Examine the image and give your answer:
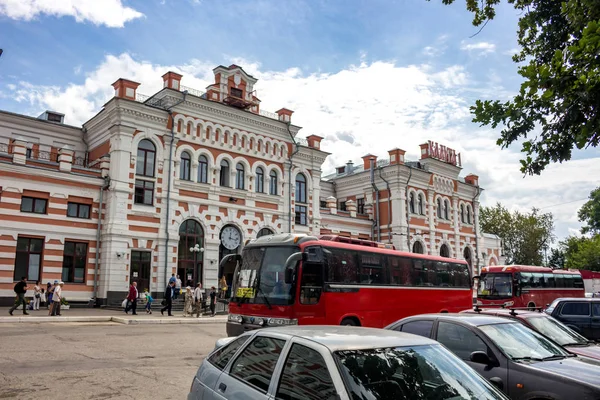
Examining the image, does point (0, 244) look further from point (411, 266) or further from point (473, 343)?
point (473, 343)

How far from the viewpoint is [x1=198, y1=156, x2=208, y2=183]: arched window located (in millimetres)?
32094

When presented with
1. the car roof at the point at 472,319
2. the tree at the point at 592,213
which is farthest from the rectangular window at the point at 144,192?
the tree at the point at 592,213

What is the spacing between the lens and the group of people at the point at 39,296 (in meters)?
21.3

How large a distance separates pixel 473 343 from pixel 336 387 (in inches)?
158

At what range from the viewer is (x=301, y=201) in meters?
37.7

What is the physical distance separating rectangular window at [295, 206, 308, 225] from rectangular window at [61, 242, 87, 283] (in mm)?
15982

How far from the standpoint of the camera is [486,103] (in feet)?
28.7

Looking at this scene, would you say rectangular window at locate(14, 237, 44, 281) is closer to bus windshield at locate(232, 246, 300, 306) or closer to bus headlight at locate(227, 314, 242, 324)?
bus windshield at locate(232, 246, 300, 306)

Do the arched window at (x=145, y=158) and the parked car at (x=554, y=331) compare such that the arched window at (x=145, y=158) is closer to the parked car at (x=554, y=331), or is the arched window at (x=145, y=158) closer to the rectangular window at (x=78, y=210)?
the rectangular window at (x=78, y=210)

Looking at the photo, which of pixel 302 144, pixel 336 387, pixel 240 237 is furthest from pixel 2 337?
pixel 302 144

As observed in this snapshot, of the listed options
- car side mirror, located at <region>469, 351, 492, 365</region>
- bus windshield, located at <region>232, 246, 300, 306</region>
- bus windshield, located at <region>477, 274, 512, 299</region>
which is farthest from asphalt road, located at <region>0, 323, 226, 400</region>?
bus windshield, located at <region>477, 274, 512, 299</region>

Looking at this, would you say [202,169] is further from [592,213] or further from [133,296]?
[592,213]

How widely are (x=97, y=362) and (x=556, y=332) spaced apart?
374 inches

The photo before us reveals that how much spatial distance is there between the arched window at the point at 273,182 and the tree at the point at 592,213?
55225 mm
